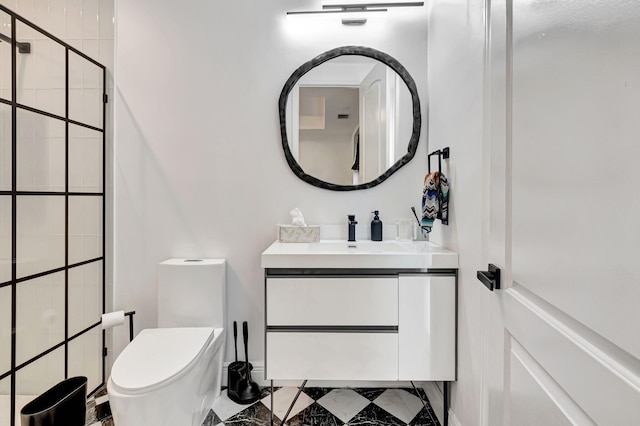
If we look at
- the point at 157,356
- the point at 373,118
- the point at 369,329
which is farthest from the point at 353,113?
the point at 157,356

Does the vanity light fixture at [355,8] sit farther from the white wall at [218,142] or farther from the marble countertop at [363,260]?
the marble countertop at [363,260]

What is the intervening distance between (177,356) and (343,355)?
735 millimetres

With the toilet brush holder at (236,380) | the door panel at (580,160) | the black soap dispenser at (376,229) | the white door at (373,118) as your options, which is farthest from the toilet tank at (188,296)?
the door panel at (580,160)

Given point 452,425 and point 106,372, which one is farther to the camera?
point 106,372

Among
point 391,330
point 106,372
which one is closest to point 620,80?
point 391,330

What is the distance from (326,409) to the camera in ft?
5.75

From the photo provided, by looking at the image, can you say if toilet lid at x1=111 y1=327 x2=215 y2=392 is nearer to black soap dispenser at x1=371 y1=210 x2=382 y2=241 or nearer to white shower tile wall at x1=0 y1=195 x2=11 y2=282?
white shower tile wall at x1=0 y1=195 x2=11 y2=282

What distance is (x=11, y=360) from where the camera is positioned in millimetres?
1444

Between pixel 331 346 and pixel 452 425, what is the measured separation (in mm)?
690

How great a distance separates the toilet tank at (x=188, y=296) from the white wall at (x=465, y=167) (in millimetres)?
1290

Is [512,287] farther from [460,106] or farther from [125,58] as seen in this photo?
[125,58]

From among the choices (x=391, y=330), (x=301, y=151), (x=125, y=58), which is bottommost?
(x=391, y=330)

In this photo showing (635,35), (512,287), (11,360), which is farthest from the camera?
(11,360)

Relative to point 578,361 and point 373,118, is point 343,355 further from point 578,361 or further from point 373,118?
point 373,118
